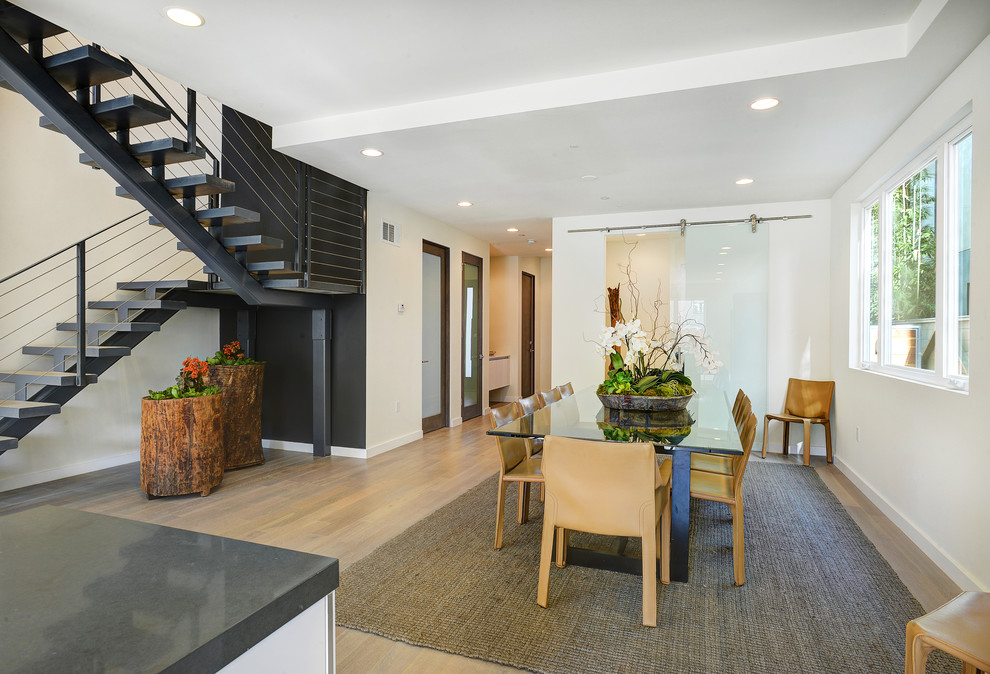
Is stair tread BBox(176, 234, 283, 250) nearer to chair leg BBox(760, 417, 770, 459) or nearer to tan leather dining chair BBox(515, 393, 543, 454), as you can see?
tan leather dining chair BBox(515, 393, 543, 454)

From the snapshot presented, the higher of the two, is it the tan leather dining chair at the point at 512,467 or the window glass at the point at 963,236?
the window glass at the point at 963,236

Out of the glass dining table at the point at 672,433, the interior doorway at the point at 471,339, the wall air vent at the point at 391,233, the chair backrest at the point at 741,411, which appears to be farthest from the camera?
the interior doorway at the point at 471,339

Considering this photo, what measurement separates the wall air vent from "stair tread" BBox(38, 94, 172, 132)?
7.90 feet

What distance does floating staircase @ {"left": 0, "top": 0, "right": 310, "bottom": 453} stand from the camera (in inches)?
113

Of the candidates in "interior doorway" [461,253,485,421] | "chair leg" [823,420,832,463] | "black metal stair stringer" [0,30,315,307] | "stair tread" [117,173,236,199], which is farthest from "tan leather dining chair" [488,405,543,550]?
"interior doorway" [461,253,485,421]

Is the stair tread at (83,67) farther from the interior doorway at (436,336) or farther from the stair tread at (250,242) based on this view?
the interior doorway at (436,336)

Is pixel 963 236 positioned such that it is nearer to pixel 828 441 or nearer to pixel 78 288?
pixel 828 441

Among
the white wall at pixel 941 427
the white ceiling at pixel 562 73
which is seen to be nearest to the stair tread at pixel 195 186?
the white ceiling at pixel 562 73

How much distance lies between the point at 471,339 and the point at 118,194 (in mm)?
4549

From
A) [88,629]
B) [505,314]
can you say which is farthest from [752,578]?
[505,314]

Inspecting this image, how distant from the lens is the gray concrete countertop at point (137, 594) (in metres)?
0.57

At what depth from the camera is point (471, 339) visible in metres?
7.52

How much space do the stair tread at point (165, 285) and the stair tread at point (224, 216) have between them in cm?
59

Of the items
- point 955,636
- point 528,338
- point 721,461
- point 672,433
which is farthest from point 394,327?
point 955,636
